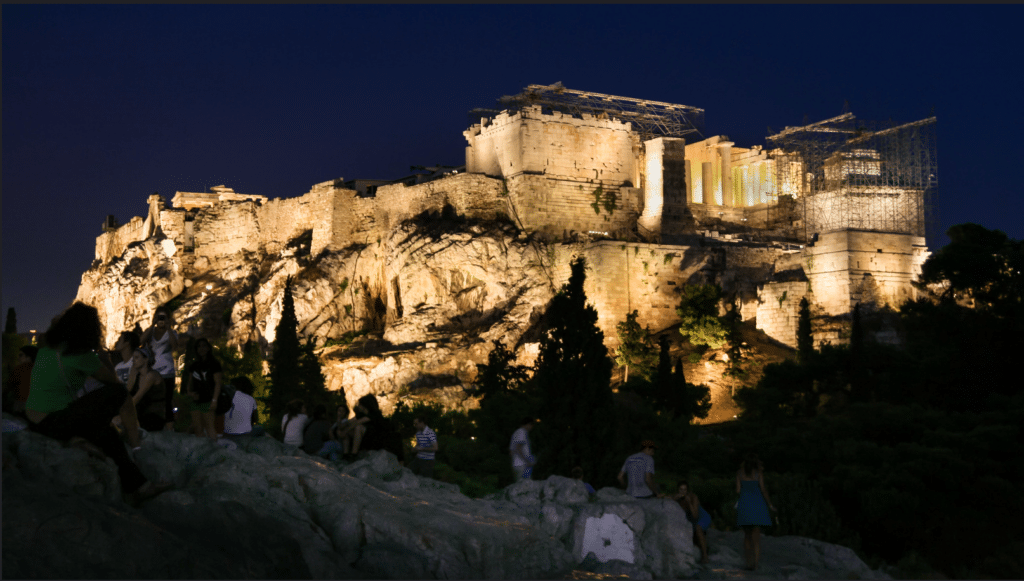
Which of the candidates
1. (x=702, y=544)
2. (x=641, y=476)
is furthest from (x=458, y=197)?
(x=702, y=544)

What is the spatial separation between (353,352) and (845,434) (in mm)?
22990

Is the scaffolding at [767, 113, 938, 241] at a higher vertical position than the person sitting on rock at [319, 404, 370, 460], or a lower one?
higher

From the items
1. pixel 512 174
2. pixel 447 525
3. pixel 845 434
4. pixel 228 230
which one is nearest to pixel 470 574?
pixel 447 525

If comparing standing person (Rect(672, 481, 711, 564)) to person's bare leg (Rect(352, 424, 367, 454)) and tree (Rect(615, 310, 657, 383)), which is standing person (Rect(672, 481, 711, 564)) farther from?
tree (Rect(615, 310, 657, 383))

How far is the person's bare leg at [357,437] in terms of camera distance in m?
12.4

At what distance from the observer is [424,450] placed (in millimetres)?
13602

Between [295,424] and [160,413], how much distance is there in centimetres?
254

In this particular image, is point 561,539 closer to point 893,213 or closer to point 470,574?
point 470,574

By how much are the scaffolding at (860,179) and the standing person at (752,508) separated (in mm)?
36078

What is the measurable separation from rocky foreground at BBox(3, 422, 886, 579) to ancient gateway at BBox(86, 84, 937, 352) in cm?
2771

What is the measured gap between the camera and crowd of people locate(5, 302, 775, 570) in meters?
7.97

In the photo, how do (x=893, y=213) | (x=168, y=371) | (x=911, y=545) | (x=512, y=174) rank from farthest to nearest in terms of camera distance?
(x=893, y=213) < (x=512, y=174) < (x=911, y=545) < (x=168, y=371)

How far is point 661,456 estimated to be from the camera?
23.7 m

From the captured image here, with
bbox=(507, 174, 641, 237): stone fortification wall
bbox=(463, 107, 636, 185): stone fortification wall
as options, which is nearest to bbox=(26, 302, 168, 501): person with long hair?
bbox=(507, 174, 641, 237): stone fortification wall
